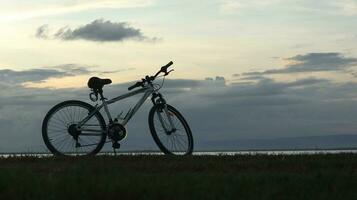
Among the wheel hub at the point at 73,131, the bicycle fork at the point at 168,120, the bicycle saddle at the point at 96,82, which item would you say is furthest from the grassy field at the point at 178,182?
the bicycle saddle at the point at 96,82

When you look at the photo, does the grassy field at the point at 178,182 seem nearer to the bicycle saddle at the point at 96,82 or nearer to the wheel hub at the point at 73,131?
the wheel hub at the point at 73,131

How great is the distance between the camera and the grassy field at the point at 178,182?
8.58m

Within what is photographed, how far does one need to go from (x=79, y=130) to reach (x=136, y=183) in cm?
634

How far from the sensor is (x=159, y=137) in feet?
50.6

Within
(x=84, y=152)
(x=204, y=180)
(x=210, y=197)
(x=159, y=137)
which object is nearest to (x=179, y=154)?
(x=159, y=137)

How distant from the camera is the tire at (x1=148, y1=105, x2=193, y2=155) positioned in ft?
50.4

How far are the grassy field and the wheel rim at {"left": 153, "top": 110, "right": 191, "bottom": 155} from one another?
3.01 meters

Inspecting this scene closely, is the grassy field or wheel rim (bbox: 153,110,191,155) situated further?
wheel rim (bbox: 153,110,191,155)

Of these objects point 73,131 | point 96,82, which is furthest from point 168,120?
point 73,131

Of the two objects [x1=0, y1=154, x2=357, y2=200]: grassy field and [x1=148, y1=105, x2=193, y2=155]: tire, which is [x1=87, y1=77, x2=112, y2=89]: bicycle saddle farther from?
[x1=0, y1=154, x2=357, y2=200]: grassy field

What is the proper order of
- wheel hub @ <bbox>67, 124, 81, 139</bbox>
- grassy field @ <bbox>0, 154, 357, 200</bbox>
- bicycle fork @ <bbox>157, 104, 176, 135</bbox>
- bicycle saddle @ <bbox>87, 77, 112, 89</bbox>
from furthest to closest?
bicycle fork @ <bbox>157, 104, 176, 135</bbox> → bicycle saddle @ <bbox>87, 77, 112, 89</bbox> → wheel hub @ <bbox>67, 124, 81, 139</bbox> → grassy field @ <bbox>0, 154, 357, 200</bbox>

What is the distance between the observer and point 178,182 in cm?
920

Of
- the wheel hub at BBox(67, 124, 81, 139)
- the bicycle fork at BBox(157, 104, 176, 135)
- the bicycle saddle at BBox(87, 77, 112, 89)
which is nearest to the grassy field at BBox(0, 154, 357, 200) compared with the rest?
the wheel hub at BBox(67, 124, 81, 139)

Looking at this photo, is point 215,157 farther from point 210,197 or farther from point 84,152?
point 210,197
